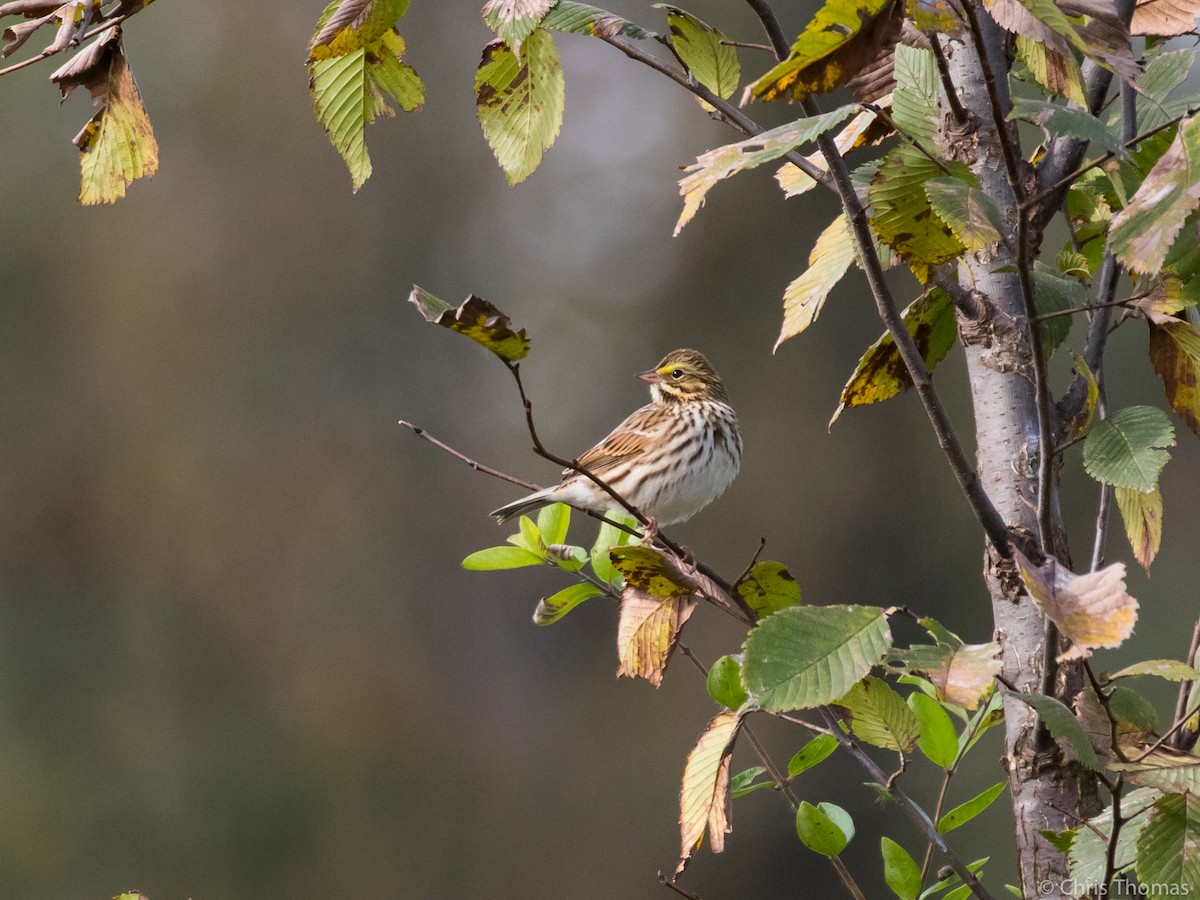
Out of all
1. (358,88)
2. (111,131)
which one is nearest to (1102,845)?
(358,88)

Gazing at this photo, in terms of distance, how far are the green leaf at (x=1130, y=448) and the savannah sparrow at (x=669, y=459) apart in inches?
91.6

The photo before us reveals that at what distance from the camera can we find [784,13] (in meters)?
11.1

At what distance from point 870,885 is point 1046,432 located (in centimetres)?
1031

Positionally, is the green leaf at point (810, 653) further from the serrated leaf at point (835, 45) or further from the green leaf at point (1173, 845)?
the serrated leaf at point (835, 45)

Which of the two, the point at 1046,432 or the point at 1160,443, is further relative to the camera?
the point at 1160,443

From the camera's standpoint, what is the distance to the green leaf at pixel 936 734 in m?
1.54

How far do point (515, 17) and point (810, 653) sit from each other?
1.81 feet

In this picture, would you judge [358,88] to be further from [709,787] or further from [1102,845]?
[1102,845]

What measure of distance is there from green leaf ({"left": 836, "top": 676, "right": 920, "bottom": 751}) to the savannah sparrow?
A: 86.7 inches

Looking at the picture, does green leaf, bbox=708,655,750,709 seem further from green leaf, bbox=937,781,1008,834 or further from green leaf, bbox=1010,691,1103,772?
green leaf, bbox=1010,691,1103,772

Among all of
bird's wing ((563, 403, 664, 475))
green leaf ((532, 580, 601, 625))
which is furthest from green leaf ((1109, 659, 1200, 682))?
bird's wing ((563, 403, 664, 475))

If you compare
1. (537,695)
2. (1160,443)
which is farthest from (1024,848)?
(537,695)

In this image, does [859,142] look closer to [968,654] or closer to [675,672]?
[968,654]

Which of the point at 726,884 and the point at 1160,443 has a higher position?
the point at 1160,443
